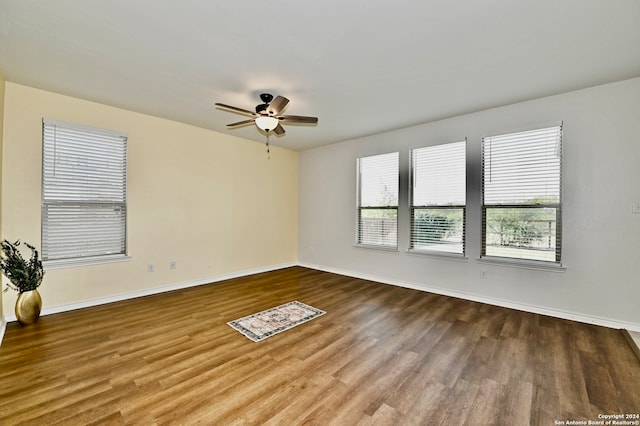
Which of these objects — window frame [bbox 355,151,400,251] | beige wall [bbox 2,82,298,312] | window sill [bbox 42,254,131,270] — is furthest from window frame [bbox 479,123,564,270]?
window sill [bbox 42,254,131,270]

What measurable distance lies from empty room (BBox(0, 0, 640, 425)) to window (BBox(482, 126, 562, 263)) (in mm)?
23

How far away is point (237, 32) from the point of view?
2180 mm

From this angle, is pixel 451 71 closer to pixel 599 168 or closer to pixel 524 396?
pixel 599 168

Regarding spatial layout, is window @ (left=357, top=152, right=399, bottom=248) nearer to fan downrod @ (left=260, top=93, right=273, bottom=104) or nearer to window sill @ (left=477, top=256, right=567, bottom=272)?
window sill @ (left=477, top=256, right=567, bottom=272)

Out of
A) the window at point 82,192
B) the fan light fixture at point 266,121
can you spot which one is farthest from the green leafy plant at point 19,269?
the fan light fixture at point 266,121

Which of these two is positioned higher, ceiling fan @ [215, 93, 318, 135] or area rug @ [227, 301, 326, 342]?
ceiling fan @ [215, 93, 318, 135]

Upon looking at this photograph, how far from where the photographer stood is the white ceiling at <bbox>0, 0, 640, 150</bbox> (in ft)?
6.40

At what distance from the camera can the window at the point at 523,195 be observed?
3.42 meters

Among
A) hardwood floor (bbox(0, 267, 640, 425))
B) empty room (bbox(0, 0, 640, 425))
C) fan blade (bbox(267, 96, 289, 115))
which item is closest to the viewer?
hardwood floor (bbox(0, 267, 640, 425))

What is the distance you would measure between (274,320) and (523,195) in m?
3.68

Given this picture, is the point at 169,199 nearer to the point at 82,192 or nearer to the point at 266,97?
the point at 82,192

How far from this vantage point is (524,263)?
140 inches

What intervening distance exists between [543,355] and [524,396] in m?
0.81

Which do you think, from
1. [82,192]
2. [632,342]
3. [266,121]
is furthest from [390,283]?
[82,192]
